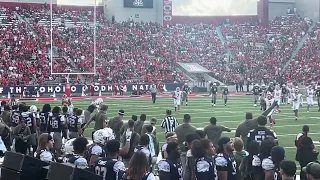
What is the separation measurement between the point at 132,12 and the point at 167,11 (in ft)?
13.9

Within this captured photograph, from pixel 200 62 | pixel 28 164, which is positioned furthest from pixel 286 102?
pixel 28 164

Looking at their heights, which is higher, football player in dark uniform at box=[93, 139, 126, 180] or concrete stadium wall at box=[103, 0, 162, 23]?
concrete stadium wall at box=[103, 0, 162, 23]

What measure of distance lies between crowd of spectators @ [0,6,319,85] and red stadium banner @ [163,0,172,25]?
105 centimetres

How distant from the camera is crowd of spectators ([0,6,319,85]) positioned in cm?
4138

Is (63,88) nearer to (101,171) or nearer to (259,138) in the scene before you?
(259,138)

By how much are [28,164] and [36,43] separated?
38.0 m

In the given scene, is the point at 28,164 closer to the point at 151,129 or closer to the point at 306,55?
the point at 151,129

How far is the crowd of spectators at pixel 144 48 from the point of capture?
41.4m

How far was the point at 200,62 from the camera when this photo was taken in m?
51.7

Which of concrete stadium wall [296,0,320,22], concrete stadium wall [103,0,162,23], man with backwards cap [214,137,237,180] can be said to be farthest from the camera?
concrete stadium wall [296,0,320,22]

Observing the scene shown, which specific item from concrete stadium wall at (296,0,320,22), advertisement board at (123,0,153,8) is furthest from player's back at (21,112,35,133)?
concrete stadium wall at (296,0,320,22)

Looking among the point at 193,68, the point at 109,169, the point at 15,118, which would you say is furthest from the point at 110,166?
the point at 193,68

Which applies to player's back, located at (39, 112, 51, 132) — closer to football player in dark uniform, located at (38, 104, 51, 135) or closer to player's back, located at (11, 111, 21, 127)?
football player in dark uniform, located at (38, 104, 51, 135)

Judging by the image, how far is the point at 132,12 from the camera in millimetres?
55500
